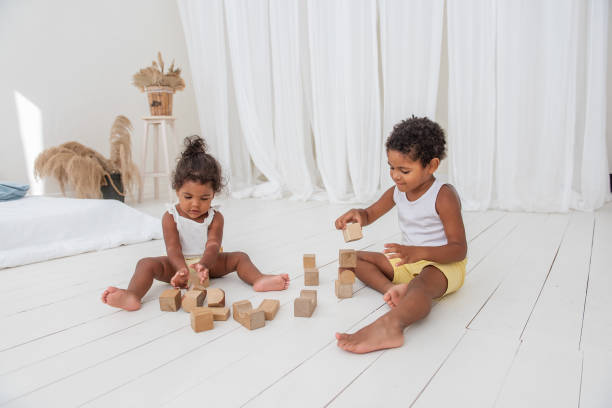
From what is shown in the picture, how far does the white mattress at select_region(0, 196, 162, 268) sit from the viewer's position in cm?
189

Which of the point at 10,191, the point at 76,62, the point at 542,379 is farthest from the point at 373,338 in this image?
the point at 76,62

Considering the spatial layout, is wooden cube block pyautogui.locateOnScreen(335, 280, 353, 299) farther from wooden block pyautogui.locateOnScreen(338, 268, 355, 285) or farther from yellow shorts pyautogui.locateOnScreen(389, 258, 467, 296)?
yellow shorts pyautogui.locateOnScreen(389, 258, 467, 296)

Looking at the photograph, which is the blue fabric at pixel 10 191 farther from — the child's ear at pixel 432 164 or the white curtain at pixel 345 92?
the child's ear at pixel 432 164

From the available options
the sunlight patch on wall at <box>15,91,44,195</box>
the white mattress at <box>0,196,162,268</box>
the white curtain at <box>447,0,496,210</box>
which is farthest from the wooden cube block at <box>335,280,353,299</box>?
the sunlight patch on wall at <box>15,91,44,195</box>

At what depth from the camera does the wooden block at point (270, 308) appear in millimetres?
1176

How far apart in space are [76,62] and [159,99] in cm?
67

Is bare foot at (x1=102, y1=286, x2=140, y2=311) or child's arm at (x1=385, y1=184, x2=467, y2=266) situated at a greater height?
child's arm at (x1=385, y1=184, x2=467, y2=266)

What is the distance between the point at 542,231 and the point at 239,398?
70.8 inches

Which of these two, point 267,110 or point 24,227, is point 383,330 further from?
point 267,110

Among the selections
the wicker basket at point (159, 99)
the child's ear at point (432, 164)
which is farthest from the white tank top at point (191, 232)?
the wicker basket at point (159, 99)

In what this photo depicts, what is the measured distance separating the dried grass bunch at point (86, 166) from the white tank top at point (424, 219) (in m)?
2.25

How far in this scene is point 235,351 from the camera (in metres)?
1.02

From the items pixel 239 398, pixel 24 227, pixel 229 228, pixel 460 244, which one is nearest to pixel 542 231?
pixel 460 244

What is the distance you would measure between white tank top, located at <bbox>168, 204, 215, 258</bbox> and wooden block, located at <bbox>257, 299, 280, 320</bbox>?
17.8 inches
